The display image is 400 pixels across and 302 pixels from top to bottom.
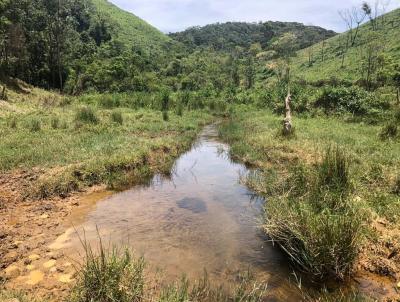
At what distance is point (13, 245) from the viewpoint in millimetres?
6496

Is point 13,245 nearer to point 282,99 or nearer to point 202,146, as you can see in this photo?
point 202,146

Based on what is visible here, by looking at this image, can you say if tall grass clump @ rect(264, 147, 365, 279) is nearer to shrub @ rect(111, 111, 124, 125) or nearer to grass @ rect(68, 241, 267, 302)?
grass @ rect(68, 241, 267, 302)

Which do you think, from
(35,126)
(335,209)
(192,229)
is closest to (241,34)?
(35,126)

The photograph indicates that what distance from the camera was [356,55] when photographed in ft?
169

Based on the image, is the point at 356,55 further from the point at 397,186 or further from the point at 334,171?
the point at 334,171

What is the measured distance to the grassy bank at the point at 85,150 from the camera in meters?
9.77

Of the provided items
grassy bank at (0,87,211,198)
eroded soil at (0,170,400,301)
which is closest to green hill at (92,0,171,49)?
grassy bank at (0,87,211,198)

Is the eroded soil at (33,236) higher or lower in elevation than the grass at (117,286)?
lower

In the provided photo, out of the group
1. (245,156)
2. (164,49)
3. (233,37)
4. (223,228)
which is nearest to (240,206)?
(223,228)

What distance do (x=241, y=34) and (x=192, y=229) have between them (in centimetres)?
13524

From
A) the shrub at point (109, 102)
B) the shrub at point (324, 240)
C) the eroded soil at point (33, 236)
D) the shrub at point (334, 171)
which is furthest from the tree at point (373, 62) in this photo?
the eroded soil at point (33, 236)

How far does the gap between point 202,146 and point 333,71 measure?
125ft

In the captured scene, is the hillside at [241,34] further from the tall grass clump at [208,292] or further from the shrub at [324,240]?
the tall grass clump at [208,292]

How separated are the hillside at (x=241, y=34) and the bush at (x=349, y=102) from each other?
256 ft
